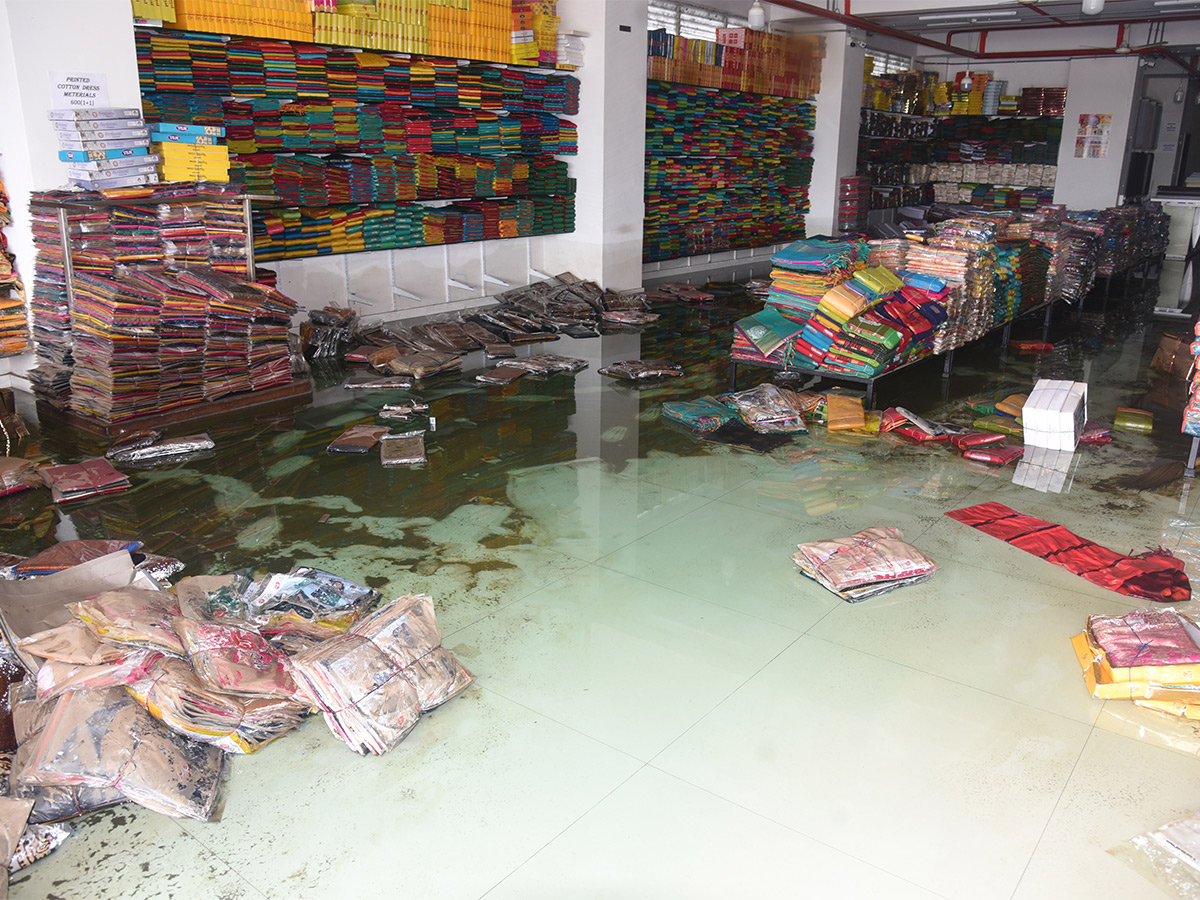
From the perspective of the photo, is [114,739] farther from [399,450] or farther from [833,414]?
[833,414]

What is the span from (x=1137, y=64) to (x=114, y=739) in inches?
736

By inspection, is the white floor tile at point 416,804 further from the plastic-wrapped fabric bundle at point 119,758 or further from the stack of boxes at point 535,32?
the stack of boxes at point 535,32

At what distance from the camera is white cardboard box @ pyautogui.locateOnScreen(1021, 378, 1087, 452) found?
5.83m

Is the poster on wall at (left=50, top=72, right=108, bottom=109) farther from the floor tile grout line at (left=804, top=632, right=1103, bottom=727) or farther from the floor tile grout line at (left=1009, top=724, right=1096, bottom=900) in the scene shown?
the floor tile grout line at (left=1009, top=724, right=1096, bottom=900)

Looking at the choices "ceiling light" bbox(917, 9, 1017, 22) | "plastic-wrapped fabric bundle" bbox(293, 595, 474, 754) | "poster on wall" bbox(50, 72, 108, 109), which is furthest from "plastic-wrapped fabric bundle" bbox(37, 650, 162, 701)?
"ceiling light" bbox(917, 9, 1017, 22)

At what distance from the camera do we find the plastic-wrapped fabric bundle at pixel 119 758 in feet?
8.51

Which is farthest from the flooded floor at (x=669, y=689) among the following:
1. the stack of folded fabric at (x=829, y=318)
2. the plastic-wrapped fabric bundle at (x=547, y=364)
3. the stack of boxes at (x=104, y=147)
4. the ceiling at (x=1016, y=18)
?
the ceiling at (x=1016, y=18)

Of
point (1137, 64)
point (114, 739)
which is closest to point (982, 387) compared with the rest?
point (114, 739)

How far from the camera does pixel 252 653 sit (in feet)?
10.1

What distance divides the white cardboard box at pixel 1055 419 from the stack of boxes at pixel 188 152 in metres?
5.77

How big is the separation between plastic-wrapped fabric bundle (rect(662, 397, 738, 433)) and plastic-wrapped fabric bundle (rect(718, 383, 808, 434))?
93 millimetres

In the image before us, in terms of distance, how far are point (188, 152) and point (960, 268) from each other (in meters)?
5.97

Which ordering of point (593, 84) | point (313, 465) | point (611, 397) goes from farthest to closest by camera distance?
point (593, 84)
point (611, 397)
point (313, 465)

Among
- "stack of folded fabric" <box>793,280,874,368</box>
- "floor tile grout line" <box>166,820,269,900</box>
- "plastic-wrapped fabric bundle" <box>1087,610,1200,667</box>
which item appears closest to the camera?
"floor tile grout line" <box>166,820,269,900</box>
